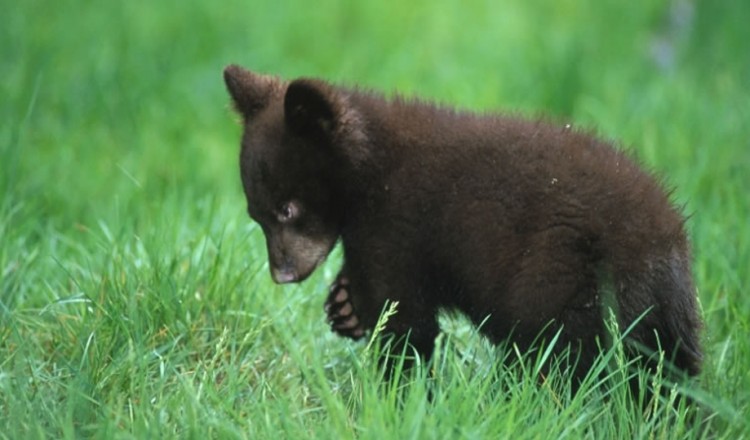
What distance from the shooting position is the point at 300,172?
5.00 meters

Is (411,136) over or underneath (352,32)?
over

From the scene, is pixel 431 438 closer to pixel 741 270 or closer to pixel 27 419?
pixel 27 419

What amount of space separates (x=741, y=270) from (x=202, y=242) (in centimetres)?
233

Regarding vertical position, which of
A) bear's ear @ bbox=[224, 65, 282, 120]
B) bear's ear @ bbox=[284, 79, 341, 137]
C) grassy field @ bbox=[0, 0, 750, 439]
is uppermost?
bear's ear @ bbox=[284, 79, 341, 137]

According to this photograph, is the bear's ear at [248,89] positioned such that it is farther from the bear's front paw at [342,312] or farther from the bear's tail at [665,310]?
the bear's tail at [665,310]

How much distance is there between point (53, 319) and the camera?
5242mm

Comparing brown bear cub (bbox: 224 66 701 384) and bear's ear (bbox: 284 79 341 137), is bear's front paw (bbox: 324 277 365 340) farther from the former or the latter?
bear's ear (bbox: 284 79 341 137)

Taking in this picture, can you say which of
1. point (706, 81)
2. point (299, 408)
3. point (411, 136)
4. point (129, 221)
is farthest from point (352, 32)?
point (299, 408)

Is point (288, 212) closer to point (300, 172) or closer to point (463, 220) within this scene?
point (300, 172)

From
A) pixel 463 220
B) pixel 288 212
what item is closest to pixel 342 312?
pixel 288 212

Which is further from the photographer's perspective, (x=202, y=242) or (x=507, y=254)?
(x=202, y=242)

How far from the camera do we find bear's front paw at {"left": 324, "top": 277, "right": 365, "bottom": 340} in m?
5.21

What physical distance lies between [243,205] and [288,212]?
217 cm

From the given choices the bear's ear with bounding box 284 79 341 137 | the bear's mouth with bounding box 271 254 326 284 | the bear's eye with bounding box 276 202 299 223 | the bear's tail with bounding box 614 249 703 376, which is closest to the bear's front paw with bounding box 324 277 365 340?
the bear's mouth with bounding box 271 254 326 284
